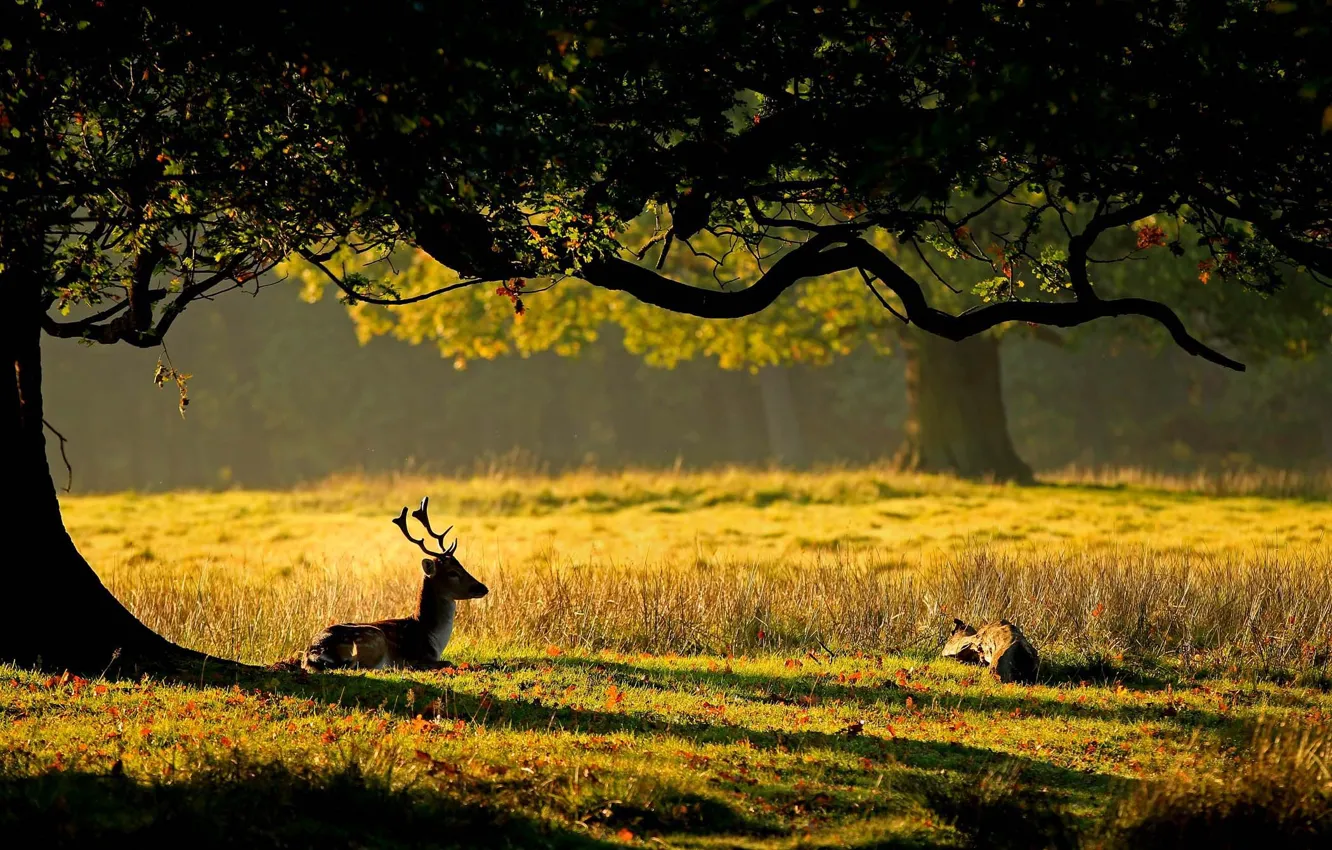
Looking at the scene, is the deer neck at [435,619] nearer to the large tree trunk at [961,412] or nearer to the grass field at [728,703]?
the grass field at [728,703]

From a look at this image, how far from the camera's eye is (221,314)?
217ft

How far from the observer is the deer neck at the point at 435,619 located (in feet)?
39.1

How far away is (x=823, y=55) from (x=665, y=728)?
4541 mm

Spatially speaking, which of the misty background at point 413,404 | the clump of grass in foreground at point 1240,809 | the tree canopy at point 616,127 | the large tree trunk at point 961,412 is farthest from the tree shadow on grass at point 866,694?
the misty background at point 413,404

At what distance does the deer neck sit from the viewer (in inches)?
470

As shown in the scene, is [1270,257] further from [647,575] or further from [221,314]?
[221,314]

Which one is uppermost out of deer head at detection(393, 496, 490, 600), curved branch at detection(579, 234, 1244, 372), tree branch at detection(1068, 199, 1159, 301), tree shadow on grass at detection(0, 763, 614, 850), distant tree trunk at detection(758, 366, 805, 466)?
distant tree trunk at detection(758, 366, 805, 466)

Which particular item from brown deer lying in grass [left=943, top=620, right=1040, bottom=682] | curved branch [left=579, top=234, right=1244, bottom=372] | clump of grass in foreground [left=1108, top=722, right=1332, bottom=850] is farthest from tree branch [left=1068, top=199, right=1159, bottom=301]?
clump of grass in foreground [left=1108, top=722, right=1332, bottom=850]

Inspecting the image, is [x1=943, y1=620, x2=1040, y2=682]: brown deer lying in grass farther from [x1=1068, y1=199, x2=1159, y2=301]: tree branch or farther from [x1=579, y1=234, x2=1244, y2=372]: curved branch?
[x1=1068, y1=199, x2=1159, y2=301]: tree branch

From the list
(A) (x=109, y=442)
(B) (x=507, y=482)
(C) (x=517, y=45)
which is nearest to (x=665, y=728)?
(C) (x=517, y=45)

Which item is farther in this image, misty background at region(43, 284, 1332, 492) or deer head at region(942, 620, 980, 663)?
misty background at region(43, 284, 1332, 492)

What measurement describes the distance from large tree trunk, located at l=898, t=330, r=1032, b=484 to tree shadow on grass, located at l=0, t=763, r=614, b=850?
2624cm

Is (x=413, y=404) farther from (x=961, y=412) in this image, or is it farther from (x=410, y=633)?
(x=410, y=633)

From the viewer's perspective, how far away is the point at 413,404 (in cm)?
6625
